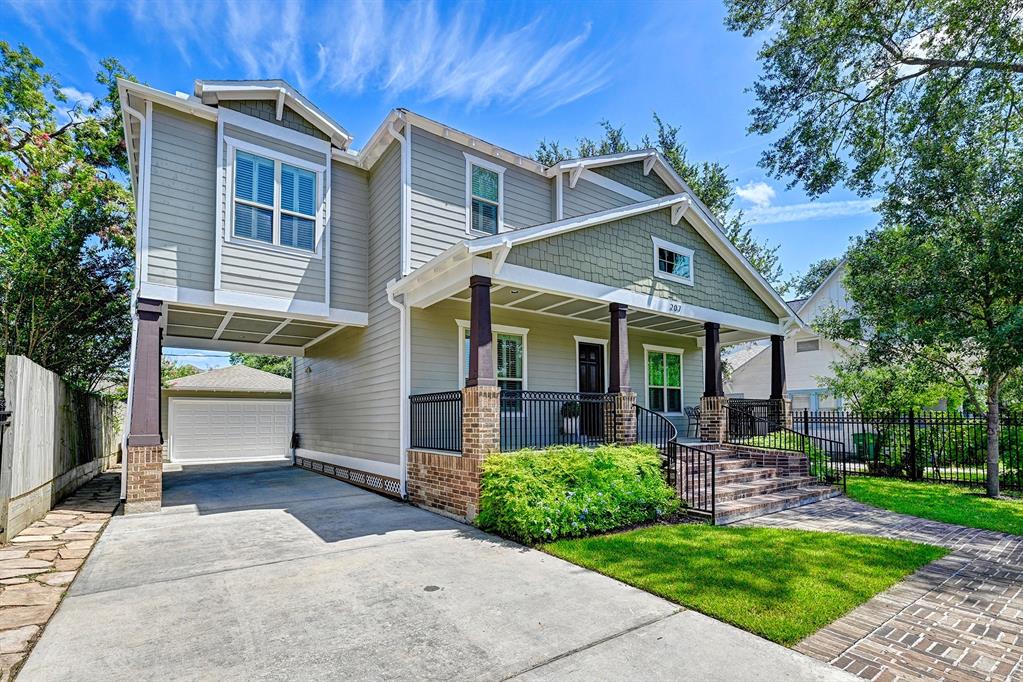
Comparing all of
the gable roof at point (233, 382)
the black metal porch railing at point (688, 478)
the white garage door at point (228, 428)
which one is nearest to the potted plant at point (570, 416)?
the black metal porch railing at point (688, 478)

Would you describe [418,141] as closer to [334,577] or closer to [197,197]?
[197,197]

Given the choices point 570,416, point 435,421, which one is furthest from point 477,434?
point 570,416

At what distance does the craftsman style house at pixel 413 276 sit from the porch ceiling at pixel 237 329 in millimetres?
126

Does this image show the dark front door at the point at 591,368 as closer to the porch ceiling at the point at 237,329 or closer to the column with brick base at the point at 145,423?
the porch ceiling at the point at 237,329

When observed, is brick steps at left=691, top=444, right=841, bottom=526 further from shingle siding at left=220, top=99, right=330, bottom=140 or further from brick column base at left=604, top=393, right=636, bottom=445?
shingle siding at left=220, top=99, right=330, bottom=140

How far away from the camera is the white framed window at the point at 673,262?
35.3 ft

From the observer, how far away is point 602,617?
4.24 meters

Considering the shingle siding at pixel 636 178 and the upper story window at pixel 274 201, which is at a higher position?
the shingle siding at pixel 636 178

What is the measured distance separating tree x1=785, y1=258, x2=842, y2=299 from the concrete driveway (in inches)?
1534

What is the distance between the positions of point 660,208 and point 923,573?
297 inches

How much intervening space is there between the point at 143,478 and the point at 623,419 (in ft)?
25.6

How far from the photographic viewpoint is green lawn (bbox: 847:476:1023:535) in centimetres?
783

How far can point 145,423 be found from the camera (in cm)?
844

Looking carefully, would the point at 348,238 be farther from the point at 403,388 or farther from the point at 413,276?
the point at 403,388
